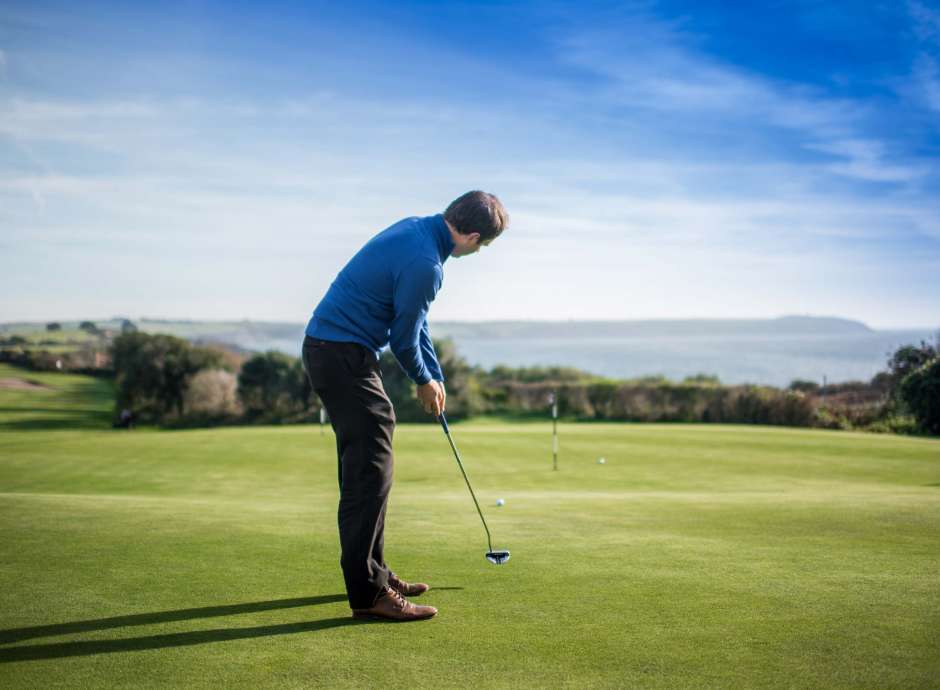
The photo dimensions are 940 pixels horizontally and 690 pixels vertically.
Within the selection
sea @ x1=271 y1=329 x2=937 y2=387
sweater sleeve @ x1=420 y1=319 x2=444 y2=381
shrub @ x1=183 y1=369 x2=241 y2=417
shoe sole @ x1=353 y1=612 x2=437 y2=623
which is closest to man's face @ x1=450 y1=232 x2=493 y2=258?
sweater sleeve @ x1=420 y1=319 x2=444 y2=381

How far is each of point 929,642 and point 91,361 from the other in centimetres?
4439

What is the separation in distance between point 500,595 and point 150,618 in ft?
5.75

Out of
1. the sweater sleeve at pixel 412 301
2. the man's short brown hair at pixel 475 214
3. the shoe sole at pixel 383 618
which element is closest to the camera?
the shoe sole at pixel 383 618

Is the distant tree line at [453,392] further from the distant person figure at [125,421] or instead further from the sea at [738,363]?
the distant person figure at [125,421]

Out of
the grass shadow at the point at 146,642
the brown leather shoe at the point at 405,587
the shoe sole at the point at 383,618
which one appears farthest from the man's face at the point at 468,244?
the grass shadow at the point at 146,642

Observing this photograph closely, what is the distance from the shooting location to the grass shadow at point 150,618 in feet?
11.1

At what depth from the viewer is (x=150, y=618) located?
11.8ft

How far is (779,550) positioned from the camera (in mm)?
5145

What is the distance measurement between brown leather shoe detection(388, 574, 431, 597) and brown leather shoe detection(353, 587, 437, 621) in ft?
0.79

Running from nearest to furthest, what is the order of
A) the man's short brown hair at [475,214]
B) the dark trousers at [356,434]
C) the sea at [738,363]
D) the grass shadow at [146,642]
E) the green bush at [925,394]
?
the grass shadow at [146,642], the dark trousers at [356,434], the man's short brown hair at [475,214], the green bush at [925,394], the sea at [738,363]

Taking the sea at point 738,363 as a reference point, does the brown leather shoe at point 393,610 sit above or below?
below

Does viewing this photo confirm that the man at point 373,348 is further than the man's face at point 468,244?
No

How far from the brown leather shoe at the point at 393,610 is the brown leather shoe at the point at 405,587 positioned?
24cm

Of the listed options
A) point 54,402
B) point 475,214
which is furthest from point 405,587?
point 54,402
